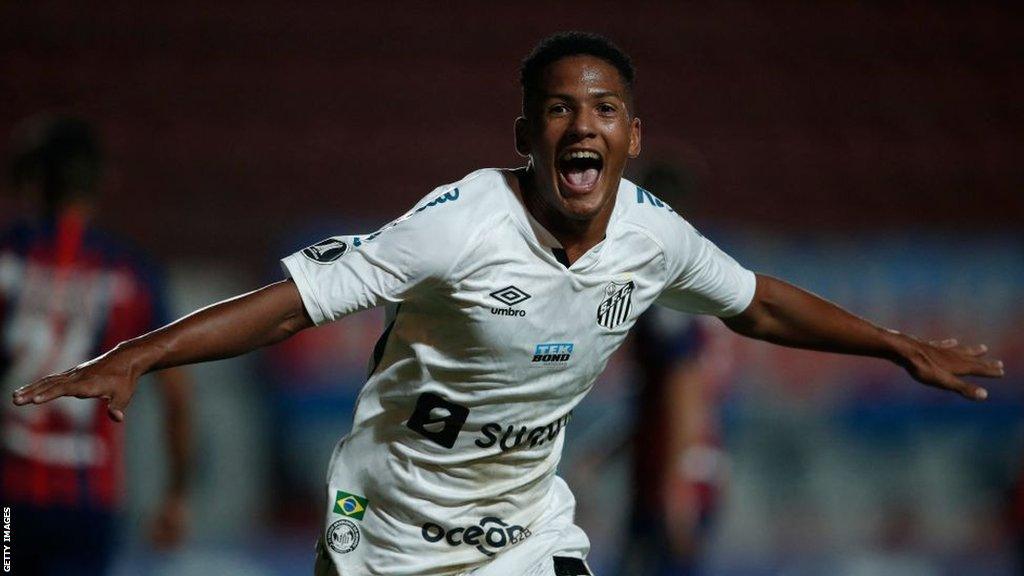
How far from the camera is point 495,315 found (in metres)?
3.24

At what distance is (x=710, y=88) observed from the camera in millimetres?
8680

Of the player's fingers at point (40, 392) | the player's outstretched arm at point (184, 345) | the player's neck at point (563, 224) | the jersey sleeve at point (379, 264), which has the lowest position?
the player's fingers at point (40, 392)

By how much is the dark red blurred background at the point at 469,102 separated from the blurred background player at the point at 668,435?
185 cm

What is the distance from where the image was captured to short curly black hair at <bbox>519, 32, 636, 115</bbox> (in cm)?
333

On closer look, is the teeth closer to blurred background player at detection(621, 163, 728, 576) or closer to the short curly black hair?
the short curly black hair

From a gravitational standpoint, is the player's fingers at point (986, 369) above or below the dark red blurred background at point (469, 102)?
below

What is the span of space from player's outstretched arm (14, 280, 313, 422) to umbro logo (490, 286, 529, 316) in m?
0.46

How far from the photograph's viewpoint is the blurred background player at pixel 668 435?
594 centimetres

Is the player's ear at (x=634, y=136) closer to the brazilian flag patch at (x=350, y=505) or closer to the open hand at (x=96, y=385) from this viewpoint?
the brazilian flag patch at (x=350, y=505)

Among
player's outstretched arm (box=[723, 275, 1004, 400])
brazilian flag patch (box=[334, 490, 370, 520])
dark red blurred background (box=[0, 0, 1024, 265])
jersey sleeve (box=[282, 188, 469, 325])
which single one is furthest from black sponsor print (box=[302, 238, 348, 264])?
dark red blurred background (box=[0, 0, 1024, 265])

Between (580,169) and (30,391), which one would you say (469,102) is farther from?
(30,391)

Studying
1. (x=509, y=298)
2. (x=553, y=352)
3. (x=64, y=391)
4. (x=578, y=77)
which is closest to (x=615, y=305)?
(x=553, y=352)

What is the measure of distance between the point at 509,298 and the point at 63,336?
7.98 ft

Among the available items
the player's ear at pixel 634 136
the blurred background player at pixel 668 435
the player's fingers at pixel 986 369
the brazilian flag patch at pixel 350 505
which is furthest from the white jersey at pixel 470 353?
the blurred background player at pixel 668 435
